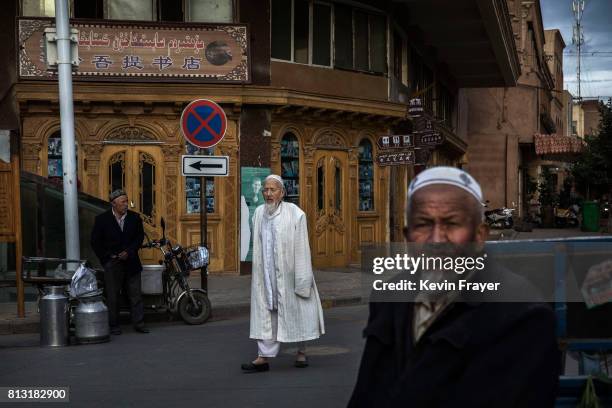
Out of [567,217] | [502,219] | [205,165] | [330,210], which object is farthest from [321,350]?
[567,217]

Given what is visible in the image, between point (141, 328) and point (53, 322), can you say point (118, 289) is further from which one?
point (53, 322)

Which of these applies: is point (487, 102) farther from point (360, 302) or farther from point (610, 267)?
point (610, 267)

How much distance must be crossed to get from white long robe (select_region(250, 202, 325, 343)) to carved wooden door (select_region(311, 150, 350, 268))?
11277 millimetres

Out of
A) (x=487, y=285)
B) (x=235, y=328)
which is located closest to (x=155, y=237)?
(x=235, y=328)

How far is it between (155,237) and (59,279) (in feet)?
8.54

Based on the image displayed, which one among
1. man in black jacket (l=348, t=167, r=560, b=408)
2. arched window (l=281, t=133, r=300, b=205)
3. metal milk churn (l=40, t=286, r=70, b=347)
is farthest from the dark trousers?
man in black jacket (l=348, t=167, r=560, b=408)

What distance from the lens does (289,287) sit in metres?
8.20

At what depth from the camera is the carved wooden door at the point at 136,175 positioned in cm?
1780

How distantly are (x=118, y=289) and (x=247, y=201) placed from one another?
725cm

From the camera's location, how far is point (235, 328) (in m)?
11.5

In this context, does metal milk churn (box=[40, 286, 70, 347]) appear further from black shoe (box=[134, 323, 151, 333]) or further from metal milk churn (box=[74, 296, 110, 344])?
black shoe (box=[134, 323, 151, 333])

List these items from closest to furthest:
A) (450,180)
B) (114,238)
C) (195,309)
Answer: (450,180)
(114,238)
(195,309)

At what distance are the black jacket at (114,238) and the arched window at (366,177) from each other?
10344 mm

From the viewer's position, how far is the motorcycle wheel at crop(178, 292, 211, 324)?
38.9ft
